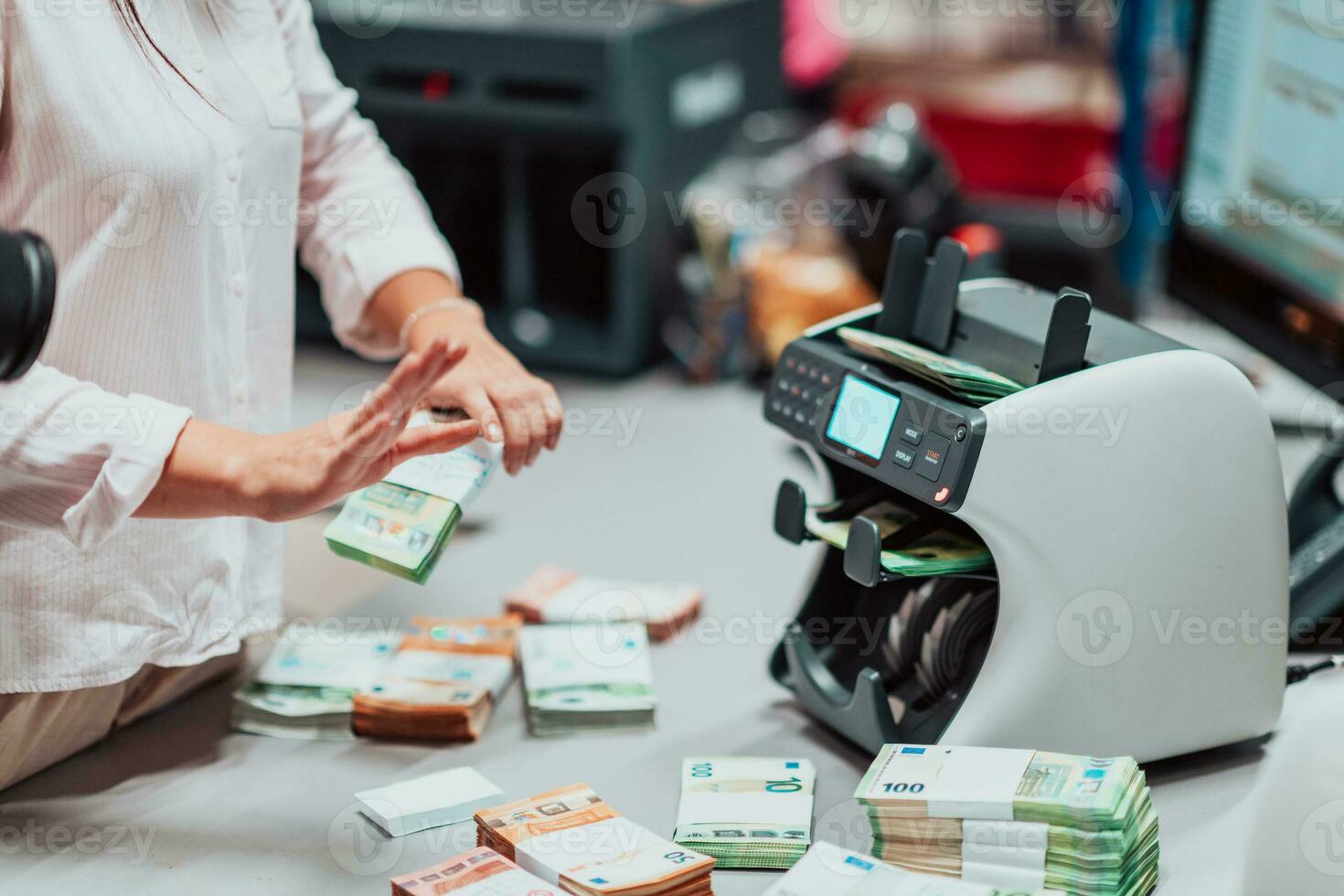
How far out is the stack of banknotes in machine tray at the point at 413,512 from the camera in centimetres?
107

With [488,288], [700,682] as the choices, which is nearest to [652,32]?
[488,288]

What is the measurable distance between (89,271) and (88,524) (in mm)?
203

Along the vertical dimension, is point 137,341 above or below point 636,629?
above

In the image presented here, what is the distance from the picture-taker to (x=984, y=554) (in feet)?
3.39

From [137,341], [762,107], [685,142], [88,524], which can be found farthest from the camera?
[762,107]

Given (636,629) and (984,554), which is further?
(636,629)

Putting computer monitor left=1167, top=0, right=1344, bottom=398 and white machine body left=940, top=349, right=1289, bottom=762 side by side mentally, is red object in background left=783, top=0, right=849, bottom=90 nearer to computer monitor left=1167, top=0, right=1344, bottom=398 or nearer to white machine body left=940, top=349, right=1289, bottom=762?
computer monitor left=1167, top=0, right=1344, bottom=398

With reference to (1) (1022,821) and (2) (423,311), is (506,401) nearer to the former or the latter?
(2) (423,311)

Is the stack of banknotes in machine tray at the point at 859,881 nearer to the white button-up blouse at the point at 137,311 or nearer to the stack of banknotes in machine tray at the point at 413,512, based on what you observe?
the stack of banknotes in machine tray at the point at 413,512

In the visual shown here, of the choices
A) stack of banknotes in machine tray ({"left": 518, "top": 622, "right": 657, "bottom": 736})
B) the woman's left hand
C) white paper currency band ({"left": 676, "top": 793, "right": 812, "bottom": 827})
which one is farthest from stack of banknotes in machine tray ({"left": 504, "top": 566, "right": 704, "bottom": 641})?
white paper currency band ({"left": 676, "top": 793, "right": 812, "bottom": 827})

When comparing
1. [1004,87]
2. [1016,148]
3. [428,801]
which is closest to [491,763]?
[428,801]

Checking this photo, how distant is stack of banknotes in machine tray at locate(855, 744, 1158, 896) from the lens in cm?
86

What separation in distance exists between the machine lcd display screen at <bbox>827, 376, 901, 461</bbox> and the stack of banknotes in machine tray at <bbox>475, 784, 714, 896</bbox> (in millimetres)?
321

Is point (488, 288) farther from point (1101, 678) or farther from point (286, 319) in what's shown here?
point (1101, 678)
